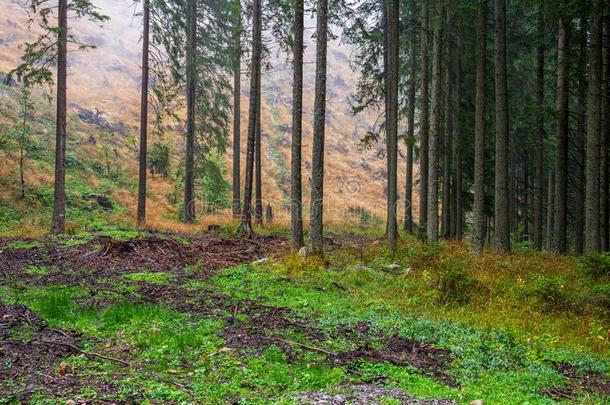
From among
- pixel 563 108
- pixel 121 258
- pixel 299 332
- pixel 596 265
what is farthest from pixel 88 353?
pixel 563 108

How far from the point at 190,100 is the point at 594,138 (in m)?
17.1

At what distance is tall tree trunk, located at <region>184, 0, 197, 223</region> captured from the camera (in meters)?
21.2

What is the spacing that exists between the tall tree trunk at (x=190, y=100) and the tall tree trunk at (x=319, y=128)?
11416 millimetres

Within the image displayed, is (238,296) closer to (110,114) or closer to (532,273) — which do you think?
(532,273)

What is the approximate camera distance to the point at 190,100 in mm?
21656

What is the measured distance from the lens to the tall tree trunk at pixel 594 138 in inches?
443

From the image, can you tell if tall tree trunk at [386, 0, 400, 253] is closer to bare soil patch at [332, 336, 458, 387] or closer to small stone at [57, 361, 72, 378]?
bare soil patch at [332, 336, 458, 387]

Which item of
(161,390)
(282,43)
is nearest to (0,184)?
(282,43)

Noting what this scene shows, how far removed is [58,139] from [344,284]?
39.1 feet

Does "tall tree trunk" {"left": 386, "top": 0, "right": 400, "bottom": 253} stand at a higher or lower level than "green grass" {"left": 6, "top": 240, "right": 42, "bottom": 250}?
higher

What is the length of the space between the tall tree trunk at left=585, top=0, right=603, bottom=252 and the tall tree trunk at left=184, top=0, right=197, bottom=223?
16194 mm

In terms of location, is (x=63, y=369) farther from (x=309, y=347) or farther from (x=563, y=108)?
(x=563, y=108)

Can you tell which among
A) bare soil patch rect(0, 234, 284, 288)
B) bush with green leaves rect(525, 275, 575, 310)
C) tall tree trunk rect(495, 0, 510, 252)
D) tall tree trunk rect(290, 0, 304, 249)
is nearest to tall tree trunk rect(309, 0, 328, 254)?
tall tree trunk rect(290, 0, 304, 249)

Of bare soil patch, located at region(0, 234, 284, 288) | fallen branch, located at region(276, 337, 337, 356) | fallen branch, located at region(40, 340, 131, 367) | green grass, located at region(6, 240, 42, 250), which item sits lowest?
fallen branch, located at region(276, 337, 337, 356)
